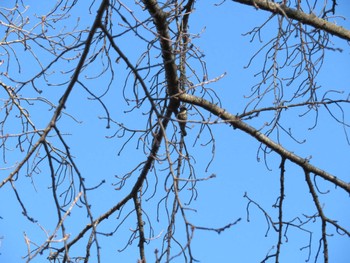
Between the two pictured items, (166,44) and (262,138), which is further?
(262,138)

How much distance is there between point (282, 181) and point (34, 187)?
1.52 meters

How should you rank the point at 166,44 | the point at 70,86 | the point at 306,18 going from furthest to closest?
the point at 306,18
the point at 166,44
the point at 70,86

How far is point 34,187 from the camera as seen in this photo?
3764mm

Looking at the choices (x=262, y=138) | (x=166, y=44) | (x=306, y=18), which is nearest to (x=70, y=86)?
(x=166, y=44)

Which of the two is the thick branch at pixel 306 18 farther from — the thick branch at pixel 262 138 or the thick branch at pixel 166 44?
the thick branch at pixel 262 138

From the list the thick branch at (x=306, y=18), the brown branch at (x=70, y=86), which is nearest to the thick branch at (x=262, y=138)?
the thick branch at (x=306, y=18)

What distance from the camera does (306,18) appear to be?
339 centimetres

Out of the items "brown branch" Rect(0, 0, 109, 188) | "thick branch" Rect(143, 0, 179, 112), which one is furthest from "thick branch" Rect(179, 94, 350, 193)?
"brown branch" Rect(0, 0, 109, 188)

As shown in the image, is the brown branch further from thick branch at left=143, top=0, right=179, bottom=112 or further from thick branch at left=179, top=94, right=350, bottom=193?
thick branch at left=179, top=94, right=350, bottom=193

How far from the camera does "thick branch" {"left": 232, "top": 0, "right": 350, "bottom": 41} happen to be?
Result: 130 inches

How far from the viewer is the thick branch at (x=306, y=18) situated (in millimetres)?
3296

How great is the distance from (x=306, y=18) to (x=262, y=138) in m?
0.71

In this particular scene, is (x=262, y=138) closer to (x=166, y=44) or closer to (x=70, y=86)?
(x=166, y=44)

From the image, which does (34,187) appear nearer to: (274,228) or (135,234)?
(135,234)
